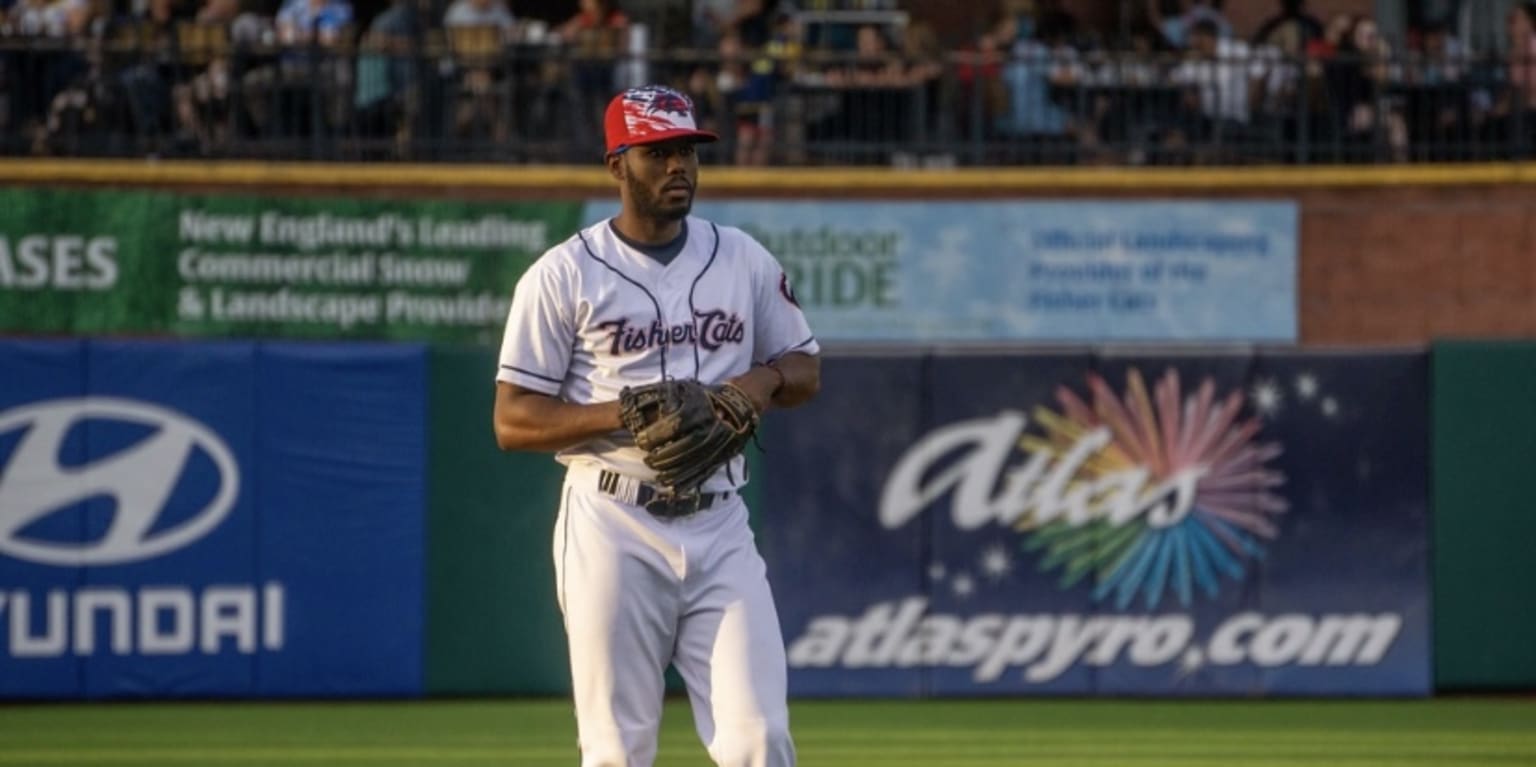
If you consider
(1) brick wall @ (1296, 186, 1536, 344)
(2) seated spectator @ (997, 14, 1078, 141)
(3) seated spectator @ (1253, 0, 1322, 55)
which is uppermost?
(3) seated spectator @ (1253, 0, 1322, 55)

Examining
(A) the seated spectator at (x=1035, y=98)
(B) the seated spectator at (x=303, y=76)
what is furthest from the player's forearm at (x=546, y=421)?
(A) the seated spectator at (x=1035, y=98)

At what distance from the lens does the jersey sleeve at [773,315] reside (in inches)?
237

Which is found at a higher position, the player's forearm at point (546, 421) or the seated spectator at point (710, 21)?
the seated spectator at point (710, 21)

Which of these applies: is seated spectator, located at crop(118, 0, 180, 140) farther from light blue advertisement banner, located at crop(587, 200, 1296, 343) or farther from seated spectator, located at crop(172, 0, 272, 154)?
light blue advertisement banner, located at crop(587, 200, 1296, 343)

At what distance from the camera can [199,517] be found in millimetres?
12469

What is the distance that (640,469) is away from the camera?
5.80 metres

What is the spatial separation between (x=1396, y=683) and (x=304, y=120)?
7572 mm

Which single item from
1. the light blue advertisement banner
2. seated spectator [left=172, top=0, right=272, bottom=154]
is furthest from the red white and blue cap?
seated spectator [left=172, top=0, right=272, bottom=154]

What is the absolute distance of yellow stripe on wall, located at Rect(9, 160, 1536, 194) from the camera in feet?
51.1

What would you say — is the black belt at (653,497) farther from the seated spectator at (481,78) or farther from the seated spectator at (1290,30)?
the seated spectator at (1290,30)

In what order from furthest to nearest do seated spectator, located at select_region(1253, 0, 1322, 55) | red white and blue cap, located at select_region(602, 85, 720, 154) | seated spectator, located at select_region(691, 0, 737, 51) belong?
1. seated spectator, located at select_region(1253, 0, 1322, 55)
2. seated spectator, located at select_region(691, 0, 737, 51)
3. red white and blue cap, located at select_region(602, 85, 720, 154)

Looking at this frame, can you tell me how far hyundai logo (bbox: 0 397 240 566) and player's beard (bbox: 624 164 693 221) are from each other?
7.11 meters

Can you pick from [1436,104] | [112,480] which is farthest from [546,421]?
[1436,104]

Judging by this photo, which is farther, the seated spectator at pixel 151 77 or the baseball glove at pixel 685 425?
the seated spectator at pixel 151 77
